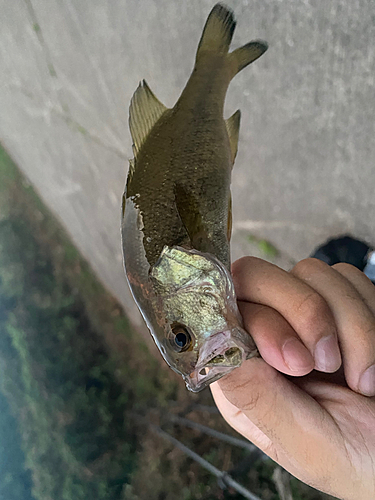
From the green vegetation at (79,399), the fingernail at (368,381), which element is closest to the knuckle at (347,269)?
the fingernail at (368,381)

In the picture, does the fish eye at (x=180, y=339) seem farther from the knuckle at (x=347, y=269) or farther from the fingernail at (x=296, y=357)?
the knuckle at (x=347, y=269)

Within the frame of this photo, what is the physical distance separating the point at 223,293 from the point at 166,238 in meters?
0.11

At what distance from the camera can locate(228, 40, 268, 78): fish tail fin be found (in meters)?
0.63

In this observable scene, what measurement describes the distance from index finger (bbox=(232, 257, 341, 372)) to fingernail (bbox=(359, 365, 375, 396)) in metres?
0.05

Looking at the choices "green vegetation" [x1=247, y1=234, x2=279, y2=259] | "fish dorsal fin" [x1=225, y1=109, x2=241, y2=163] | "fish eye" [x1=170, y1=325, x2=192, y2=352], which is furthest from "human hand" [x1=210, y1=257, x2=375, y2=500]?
"green vegetation" [x1=247, y1=234, x2=279, y2=259]

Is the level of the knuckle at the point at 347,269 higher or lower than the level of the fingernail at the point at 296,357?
lower

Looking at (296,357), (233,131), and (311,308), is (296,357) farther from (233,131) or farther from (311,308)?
(233,131)

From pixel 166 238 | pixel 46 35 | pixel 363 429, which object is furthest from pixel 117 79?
pixel 363 429

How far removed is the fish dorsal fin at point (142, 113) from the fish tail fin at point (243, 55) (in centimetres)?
19

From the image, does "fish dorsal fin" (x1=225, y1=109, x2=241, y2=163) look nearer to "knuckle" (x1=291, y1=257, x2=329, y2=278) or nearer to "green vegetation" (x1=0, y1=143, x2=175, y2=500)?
"knuckle" (x1=291, y1=257, x2=329, y2=278)

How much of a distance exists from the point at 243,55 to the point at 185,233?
1.38ft

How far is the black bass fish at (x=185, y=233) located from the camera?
1.36ft

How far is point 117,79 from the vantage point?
1.73 m

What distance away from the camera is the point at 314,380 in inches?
20.6
